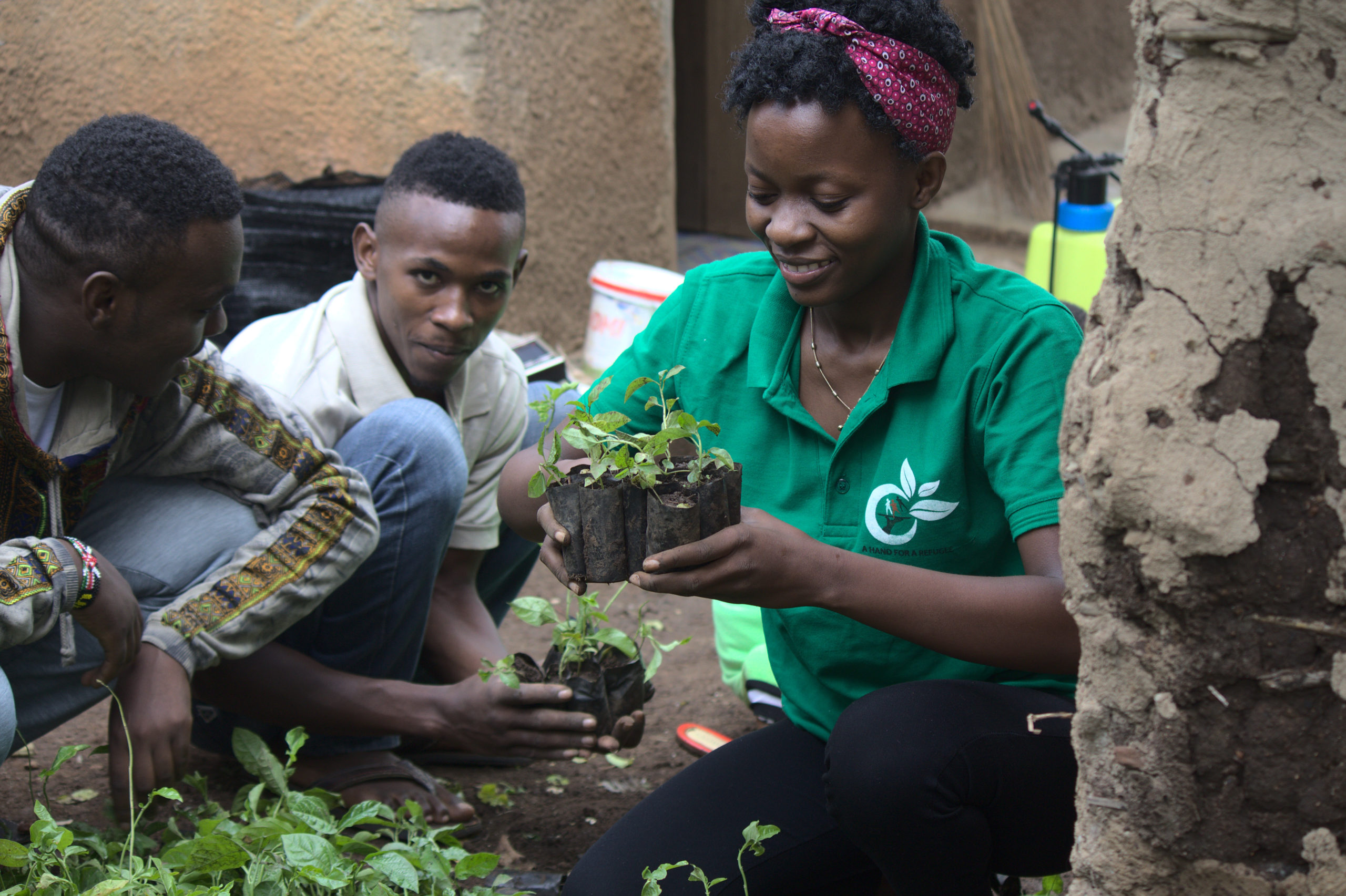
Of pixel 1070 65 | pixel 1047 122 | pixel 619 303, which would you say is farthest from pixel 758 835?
pixel 1070 65

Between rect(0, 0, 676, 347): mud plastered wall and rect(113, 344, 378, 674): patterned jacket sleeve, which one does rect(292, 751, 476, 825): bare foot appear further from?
rect(0, 0, 676, 347): mud plastered wall

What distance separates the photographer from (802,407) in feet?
6.46

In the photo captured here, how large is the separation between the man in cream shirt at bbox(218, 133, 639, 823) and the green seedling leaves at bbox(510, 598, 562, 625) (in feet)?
0.51

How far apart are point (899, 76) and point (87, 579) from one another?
62.6 inches

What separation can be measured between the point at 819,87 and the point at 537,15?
3507 millimetres

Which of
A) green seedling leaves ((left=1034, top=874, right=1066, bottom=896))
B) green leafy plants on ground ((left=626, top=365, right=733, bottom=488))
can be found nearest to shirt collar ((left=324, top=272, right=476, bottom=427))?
green leafy plants on ground ((left=626, top=365, right=733, bottom=488))

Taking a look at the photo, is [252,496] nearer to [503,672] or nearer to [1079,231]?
[503,672]

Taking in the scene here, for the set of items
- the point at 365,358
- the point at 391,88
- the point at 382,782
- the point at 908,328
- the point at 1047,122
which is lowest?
the point at 382,782

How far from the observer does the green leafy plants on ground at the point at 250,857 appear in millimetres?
1860

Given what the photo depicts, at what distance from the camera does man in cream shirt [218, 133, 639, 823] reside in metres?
2.48

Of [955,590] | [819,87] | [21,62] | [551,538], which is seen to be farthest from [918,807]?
[21,62]

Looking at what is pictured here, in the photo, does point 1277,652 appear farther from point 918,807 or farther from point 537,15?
point 537,15

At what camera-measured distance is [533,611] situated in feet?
7.39

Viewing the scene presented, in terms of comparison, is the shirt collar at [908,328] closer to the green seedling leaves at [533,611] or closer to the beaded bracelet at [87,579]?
the green seedling leaves at [533,611]
